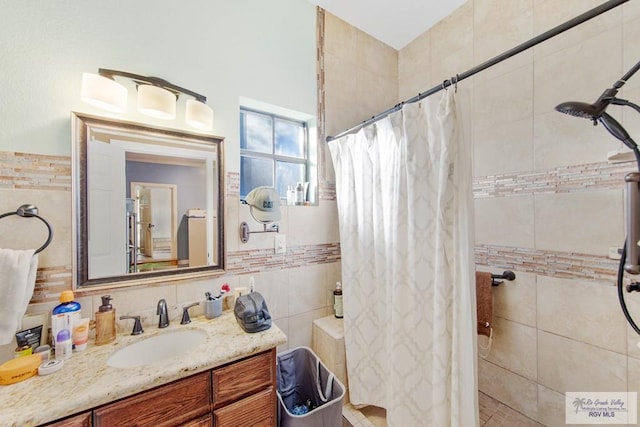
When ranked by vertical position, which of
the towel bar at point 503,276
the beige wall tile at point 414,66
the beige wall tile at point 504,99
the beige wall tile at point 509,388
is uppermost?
the beige wall tile at point 414,66

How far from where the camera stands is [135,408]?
2.77 ft

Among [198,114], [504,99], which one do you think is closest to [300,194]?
[198,114]

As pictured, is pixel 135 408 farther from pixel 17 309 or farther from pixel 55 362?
pixel 17 309

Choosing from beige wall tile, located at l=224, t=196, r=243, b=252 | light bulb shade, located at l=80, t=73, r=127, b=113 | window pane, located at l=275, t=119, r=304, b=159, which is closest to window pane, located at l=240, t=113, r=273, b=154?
window pane, located at l=275, t=119, r=304, b=159

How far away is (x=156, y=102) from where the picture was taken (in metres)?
1.23

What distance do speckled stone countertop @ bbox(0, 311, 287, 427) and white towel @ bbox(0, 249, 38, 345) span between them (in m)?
0.23

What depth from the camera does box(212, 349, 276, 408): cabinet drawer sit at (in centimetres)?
100

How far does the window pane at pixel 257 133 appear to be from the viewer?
1783 mm

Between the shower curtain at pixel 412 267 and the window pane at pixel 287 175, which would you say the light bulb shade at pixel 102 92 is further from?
the shower curtain at pixel 412 267

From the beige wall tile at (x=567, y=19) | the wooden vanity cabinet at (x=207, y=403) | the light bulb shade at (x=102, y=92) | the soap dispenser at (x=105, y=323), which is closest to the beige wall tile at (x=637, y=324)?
the beige wall tile at (x=567, y=19)

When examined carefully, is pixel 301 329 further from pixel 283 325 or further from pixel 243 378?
pixel 243 378

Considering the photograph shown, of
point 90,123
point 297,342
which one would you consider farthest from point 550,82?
point 90,123

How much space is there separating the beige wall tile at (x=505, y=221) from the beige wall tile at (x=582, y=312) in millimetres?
259

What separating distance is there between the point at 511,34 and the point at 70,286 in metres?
2.83
